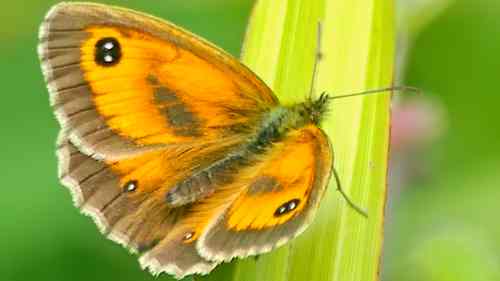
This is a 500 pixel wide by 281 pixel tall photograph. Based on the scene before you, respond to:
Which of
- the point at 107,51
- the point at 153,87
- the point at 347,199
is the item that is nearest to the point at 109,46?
the point at 107,51

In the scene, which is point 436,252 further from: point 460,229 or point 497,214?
point 497,214

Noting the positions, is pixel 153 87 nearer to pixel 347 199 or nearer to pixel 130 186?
pixel 130 186

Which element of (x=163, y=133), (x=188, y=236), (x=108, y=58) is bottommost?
(x=188, y=236)

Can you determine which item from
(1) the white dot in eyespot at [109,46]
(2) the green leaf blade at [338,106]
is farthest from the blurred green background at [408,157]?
(1) the white dot in eyespot at [109,46]

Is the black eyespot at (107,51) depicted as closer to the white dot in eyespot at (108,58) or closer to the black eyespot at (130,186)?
the white dot in eyespot at (108,58)

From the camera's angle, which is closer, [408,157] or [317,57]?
[317,57]
